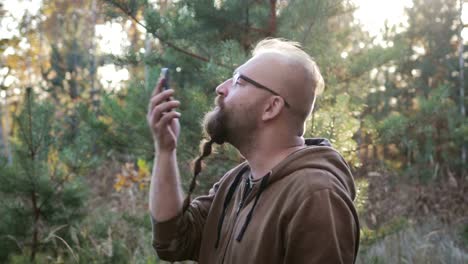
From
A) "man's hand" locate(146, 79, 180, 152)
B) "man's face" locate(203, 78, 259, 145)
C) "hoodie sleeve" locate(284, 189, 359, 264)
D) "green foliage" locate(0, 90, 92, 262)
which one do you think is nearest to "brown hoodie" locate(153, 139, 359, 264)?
"hoodie sleeve" locate(284, 189, 359, 264)

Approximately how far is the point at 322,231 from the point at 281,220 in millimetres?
176

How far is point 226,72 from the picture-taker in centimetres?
422

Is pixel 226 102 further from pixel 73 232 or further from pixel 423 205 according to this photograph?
pixel 423 205

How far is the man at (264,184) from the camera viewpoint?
190 centimetres

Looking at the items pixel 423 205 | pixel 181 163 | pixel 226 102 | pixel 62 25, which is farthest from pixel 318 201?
pixel 62 25

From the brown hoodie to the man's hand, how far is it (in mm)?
356

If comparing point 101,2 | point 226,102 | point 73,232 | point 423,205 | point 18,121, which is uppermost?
point 101,2

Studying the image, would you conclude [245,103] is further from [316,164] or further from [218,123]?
[316,164]

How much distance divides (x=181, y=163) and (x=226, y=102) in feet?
8.09

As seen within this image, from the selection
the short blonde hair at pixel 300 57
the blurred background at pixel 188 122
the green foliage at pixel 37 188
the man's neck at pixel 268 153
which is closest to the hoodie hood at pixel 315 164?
the man's neck at pixel 268 153

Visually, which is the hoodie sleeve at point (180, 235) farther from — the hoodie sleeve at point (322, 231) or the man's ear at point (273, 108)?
the hoodie sleeve at point (322, 231)

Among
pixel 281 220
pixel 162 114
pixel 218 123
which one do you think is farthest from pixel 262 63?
pixel 281 220

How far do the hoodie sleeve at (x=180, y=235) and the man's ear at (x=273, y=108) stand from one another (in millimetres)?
584

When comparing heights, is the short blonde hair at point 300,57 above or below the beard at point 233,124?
above
